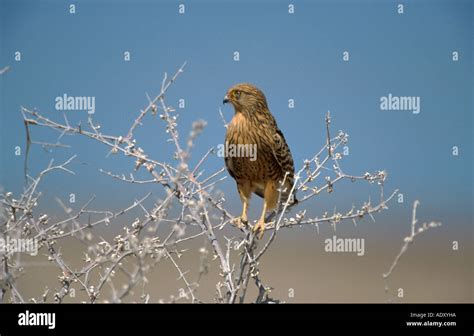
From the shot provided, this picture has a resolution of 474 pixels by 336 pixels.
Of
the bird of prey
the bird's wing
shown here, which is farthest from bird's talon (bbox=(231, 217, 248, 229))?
the bird's wing

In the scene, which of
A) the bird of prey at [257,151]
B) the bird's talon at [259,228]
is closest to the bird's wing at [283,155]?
the bird of prey at [257,151]

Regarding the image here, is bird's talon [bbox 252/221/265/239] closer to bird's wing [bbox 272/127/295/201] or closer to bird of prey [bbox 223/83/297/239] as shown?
bird of prey [bbox 223/83/297/239]

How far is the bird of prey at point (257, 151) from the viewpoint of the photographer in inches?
199

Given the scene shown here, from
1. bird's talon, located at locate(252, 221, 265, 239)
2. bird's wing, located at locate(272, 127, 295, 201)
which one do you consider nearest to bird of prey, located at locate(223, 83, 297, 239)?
bird's wing, located at locate(272, 127, 295, 201)

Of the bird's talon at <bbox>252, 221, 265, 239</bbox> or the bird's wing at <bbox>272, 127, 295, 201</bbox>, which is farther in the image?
the bird's wing at <bbox>272, 127, 295, 201</bbox>

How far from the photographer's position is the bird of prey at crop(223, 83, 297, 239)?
16.6 feet

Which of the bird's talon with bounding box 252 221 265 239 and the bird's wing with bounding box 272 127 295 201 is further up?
the bird's wing with bounding box 272 127 295 201

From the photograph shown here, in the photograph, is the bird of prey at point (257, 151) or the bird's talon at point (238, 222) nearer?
the bird's talon at point (238, 222)

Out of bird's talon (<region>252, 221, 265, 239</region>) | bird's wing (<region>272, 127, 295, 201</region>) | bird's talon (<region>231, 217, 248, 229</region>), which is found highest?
bird's wing (<region>272, 127, 295, 201</region>)

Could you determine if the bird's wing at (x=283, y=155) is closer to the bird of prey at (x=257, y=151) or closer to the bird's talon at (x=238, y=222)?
the bird of prey at (x=257, y=151)
